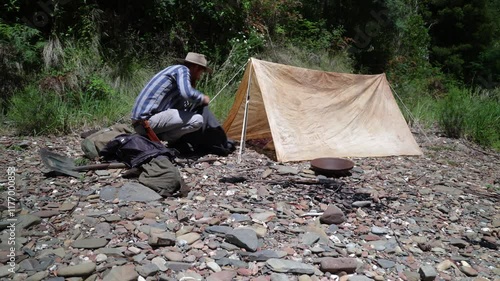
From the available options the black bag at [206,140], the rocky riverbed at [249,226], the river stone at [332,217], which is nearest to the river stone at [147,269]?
the rocky riverbed at [249,226]

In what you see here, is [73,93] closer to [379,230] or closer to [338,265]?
[379,230]

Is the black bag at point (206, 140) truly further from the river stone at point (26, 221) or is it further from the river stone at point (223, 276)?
the river stone at point (223, 276)

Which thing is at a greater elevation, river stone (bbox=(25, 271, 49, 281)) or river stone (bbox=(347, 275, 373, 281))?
river stone (bbox=(347, 275, 373, 281))

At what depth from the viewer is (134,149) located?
3.96 metres

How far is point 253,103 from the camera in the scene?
5.18 meters

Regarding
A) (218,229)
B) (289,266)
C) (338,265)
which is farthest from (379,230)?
(218,229)

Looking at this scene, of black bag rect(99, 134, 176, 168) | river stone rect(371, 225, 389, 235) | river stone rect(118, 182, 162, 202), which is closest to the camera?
river stone rect(371, 225, 389, 235)

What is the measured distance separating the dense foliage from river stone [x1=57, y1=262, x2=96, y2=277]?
3552mm

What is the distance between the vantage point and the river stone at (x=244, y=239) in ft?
9.04

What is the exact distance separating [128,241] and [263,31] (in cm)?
741

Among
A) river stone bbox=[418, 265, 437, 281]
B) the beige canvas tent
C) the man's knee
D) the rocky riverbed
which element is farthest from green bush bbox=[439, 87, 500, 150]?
river stone bbox=[418, 265, 437, 281]

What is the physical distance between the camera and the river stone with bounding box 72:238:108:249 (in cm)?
264

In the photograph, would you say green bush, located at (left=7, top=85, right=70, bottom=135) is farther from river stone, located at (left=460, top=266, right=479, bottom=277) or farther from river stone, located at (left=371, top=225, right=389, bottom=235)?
river stone, located at (left=460, top=266, right=479, bottom=277)

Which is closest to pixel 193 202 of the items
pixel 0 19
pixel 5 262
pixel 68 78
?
pixel 5 262
